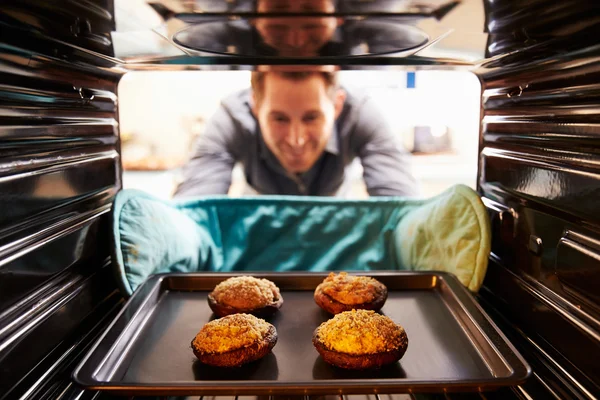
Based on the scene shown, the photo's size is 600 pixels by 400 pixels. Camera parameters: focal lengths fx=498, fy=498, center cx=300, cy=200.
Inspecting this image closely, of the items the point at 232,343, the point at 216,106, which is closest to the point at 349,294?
the point at 232,343

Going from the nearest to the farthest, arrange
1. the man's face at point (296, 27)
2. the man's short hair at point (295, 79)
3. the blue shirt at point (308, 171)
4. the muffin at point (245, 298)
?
1. the man's face at point (296, 27)
2. the muffin at point (245, 298)
3. the man's short hair at point (295, 79)
4. the blue shirt at point (308, 171)

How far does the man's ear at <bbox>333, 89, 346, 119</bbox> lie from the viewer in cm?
205

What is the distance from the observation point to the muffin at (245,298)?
119cm

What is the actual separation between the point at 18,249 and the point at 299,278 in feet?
2.41

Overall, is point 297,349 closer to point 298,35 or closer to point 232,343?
point 232,343

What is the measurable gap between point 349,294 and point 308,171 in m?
0.86

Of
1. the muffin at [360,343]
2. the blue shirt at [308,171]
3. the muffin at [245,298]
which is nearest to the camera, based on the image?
the muffin at [360,343]

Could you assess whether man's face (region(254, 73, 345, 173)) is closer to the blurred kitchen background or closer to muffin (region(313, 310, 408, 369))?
the blurred kitchen background

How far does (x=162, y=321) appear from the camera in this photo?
120 cm

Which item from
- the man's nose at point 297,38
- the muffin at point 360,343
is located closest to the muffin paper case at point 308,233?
the muffin at point 360,343

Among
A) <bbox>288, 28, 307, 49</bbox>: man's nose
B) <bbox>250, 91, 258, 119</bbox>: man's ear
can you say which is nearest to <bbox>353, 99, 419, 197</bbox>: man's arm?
<bbox>250, 91, 258, 119</bbox>: man's ear

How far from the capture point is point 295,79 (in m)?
1.90

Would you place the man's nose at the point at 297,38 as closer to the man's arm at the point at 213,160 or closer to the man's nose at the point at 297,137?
the man's nose at the point at 297,137

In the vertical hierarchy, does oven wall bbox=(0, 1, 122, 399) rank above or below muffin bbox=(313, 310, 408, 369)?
above
